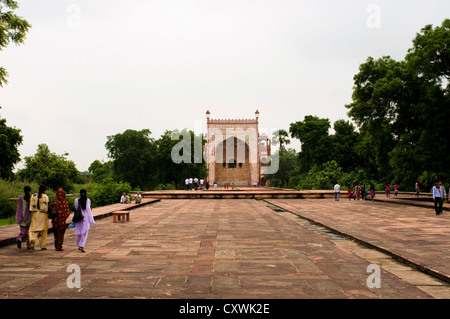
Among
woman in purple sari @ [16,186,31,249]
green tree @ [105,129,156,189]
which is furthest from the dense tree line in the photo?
green tree @ [105,129,156,189]

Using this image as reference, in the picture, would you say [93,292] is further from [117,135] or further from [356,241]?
[117,135]

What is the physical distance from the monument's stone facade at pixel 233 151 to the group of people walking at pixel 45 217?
4258 centimetres

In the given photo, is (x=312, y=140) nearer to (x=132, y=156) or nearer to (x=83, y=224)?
(x=132, y=156)

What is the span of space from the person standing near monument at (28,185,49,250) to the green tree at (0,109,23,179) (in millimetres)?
21815

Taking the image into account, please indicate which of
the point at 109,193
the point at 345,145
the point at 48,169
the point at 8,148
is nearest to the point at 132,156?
the point at 48,169

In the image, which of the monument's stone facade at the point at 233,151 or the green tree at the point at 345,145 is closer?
the green tree at the point at 345,145

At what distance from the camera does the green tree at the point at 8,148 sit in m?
25.4

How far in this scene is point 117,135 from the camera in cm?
3991

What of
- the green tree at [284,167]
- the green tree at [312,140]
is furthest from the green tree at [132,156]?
the green tree at [312,140]

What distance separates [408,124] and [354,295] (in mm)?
15699

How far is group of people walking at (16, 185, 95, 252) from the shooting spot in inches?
241

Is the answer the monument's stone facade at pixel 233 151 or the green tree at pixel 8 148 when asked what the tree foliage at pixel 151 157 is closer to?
the monument's stone facade at pixel 233 151

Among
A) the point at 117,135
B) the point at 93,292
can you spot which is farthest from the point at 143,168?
the point at 93,292

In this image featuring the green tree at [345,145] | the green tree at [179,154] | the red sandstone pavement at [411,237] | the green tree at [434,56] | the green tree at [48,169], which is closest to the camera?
the red sandstone pavement at [411,237]
